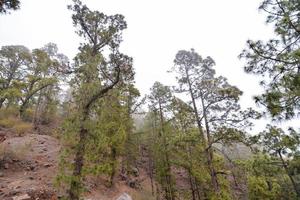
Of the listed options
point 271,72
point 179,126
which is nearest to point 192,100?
point 179,126

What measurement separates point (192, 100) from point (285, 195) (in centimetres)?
1587

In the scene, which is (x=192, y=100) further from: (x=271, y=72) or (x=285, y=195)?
(x=285, y=195)

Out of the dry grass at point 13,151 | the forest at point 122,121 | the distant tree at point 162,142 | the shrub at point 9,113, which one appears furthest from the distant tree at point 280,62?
the shrub at point 9,113

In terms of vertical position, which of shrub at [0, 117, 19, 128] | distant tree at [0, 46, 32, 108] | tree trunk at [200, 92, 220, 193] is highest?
distant tree at [0, 46, 32, 108]

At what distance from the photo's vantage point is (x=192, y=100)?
40.1 feet

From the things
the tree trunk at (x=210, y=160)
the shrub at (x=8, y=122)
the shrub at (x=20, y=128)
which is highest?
the shrub at (x=8, y=122)

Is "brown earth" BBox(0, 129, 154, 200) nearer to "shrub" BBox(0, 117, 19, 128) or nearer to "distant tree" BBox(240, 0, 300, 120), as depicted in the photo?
"shrub" BBox(0, 117, 19, 128)

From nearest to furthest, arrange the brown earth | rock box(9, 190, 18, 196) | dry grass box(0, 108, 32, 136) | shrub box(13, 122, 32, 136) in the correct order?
rock box(9, 190, 18, 196), the brown earth, shrub box(13, 122, 32, 136), dry grass box(0, 108, 32, 136)

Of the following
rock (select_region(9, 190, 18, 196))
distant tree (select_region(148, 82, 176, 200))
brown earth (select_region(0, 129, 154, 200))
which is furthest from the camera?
distant tree (select_region(148, 82, 176, 200))

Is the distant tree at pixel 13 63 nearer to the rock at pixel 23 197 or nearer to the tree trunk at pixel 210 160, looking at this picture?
the rock at pixel 23 197

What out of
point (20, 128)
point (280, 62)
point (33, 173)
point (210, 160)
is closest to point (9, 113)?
point (20, 128)

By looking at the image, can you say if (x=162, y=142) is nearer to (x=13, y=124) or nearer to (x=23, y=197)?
(x=23, y=197)

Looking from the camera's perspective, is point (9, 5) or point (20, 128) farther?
point (20, 128)

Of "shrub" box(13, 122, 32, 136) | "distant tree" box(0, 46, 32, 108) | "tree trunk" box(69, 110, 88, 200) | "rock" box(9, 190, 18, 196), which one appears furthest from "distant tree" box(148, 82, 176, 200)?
"distant tree" box(0, 46, 32, 108)
